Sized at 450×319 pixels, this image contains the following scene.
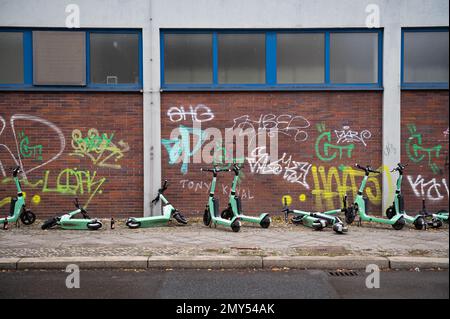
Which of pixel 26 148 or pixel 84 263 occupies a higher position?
pixel 26 148

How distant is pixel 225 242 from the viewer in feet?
28.2

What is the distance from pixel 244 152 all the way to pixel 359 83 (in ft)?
10.7

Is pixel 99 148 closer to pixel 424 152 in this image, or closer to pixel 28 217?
pixel 28 217

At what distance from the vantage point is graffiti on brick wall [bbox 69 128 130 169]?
1141 cm

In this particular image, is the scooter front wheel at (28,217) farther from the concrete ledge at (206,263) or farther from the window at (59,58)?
the concrete ledge at (206,263)

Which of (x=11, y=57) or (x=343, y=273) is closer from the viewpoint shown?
(x=343, y=273)

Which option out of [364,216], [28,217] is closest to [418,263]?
[364,216]

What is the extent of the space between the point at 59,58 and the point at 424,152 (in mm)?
9027

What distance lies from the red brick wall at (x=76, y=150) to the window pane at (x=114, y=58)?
1.38 ft

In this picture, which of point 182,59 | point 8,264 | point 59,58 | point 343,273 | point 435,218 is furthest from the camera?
point 182,59

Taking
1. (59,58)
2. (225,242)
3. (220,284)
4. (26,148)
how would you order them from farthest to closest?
(26,148) → (59,58) → (225,242) → (220,284)

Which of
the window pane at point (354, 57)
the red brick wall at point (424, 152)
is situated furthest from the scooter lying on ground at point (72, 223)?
the red brick wall at point (424, 152)

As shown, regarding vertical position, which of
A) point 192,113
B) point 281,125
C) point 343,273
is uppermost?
point 192,113

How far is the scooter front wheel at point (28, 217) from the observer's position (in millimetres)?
10411
